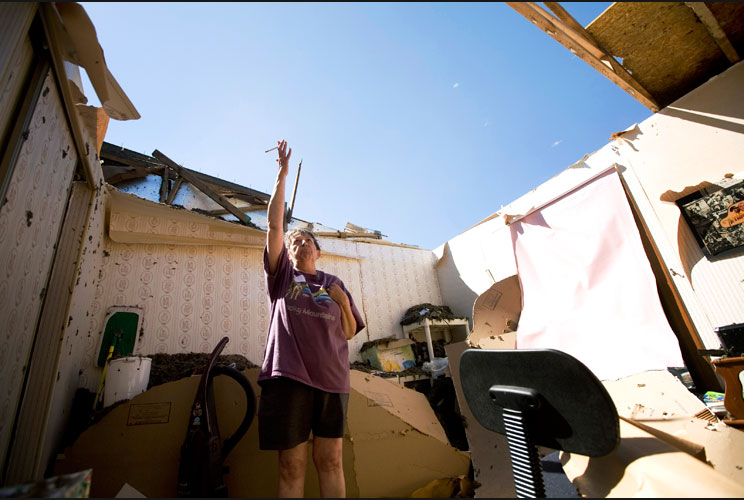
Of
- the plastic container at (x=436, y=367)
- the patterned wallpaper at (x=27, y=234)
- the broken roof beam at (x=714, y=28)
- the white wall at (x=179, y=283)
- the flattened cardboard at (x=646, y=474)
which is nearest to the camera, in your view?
the flattened cardboard at (x=646, y=474)

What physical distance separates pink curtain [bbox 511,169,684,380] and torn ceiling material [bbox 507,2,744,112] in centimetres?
73

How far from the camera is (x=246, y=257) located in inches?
126

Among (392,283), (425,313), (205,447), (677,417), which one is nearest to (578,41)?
(677,417)

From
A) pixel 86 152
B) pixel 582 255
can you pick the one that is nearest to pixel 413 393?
pixel 582 255

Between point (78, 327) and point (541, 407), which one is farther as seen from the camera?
point (78, 327)

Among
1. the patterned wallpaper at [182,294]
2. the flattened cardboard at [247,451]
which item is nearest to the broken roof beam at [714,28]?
the flattened cardboard at [247,451]

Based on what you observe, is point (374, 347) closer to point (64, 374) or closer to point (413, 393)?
point (413, 393)

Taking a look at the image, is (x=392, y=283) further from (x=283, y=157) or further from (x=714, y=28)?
(x=714, y=28)

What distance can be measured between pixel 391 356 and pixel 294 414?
2537 mm

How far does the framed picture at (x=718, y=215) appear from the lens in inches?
74.7

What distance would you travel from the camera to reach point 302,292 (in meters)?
1.30

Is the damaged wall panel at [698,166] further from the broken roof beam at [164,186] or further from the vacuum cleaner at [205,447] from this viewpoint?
the broken roof beam at [164,186]

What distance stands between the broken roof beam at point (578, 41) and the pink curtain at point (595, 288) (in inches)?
25.4

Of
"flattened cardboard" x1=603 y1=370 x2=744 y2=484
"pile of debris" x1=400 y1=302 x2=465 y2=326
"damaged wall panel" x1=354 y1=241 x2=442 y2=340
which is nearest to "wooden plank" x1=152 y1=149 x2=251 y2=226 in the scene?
"damaged wall panel" x1=354 y1=241 x2=442 y2=340
